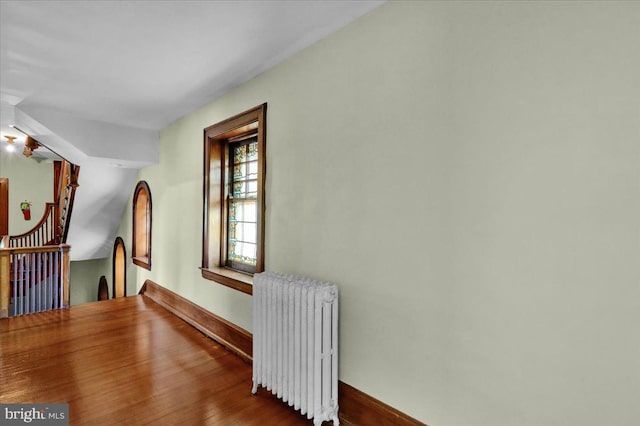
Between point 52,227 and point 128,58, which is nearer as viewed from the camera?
point 128,58

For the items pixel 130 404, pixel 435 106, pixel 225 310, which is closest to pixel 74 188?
pixel 225 310

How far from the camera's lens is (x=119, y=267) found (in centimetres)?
654

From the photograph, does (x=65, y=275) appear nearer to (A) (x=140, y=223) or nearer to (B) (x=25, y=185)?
(A) (x=140, y=223)

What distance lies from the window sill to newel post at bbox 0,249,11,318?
2.55 metres

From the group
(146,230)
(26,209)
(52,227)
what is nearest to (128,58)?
(146,230)

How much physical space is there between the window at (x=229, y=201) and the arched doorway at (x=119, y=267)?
12.0 ft

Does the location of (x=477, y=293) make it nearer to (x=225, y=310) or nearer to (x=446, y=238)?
(x=446, y=238)

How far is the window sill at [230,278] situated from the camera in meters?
2.90

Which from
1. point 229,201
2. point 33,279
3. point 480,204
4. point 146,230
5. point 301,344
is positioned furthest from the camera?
point 146,230

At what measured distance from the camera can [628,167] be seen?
1117 millimetres

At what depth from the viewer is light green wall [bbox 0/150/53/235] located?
6988 mm

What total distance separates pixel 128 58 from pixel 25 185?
700 centimetres

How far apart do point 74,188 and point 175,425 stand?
4598 mm

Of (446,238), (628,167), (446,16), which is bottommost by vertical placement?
(446,238)
